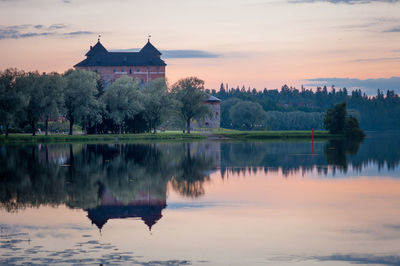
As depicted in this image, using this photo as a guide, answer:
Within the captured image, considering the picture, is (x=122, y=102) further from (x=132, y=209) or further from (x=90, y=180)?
(x=132, y=209)

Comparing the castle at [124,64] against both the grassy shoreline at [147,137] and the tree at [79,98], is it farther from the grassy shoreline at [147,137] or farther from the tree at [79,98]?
the tree at [79,98]

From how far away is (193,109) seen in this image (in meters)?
110

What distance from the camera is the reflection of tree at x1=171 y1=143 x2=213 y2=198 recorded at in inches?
1033

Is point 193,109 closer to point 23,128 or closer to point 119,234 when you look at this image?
point 23,128

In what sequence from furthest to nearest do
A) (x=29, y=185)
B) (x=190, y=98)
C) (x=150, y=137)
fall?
(x=190, y=98) → (x=150, y=137) → (x=29, y=185)

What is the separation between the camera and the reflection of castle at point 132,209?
1905cm

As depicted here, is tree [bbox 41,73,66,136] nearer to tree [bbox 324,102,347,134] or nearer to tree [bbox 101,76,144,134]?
tree [bbox 101,76,144,134]

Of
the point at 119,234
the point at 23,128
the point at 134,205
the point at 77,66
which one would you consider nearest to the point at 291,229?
the point at 119,234

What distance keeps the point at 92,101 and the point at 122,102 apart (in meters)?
6.67

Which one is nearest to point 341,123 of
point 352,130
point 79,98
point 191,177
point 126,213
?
point 352,130

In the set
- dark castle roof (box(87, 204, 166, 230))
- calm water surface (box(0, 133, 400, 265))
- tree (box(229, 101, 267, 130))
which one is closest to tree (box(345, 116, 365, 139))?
tree (box(229, 101, 267, 130))

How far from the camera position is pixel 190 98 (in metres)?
109

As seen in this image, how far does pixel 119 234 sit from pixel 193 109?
9341cm

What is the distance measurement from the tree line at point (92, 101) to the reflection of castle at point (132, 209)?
189ft
